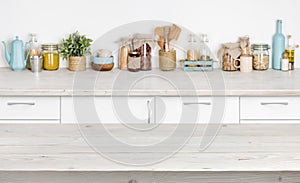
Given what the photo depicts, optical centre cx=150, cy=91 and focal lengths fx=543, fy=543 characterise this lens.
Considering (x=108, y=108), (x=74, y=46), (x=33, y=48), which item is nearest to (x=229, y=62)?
(x=108, y=108)

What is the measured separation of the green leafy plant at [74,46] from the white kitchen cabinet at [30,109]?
0.56 meters

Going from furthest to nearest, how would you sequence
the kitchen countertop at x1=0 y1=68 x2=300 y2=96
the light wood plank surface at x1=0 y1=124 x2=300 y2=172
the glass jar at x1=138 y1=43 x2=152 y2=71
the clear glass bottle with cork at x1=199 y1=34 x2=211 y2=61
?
the clear glass bottle with cork at x1=199 y1=34 x2=211 y2=61 → the glass jar at x1=138 y1=43 x2=152 y2=71 → the kitchen countertop at x1=0 y1=68 x2=300 y2=96 → the light wood plank surface at x1=0 y1=124 x2=300 y2=172

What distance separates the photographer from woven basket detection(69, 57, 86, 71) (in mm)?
3646

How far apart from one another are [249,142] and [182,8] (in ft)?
6.21

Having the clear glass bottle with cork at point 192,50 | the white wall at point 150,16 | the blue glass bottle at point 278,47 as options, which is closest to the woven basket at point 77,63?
the white wall at point 150,16

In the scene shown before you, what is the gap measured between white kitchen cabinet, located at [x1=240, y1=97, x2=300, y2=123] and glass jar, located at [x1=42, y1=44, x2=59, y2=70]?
1314 millimetres

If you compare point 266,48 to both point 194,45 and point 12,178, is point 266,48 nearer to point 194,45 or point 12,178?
point 194,45

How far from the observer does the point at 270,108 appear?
3.20 m

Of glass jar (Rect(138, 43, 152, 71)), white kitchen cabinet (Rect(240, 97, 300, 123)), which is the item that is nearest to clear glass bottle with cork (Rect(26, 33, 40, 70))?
glass jar (Rect(138, 43, 152, 71))

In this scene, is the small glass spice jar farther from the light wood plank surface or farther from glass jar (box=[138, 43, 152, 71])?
the light wood plank surface

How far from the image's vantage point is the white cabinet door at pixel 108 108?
126 inches

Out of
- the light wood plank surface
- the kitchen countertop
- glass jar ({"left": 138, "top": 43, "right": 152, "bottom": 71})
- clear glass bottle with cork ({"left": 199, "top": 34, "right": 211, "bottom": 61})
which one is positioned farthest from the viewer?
clear glass bottle with cork ({"left": 199, "top": 34, "right": 211, "bottom": 61})

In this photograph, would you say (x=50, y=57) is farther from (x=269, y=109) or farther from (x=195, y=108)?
(x=269, y=109)

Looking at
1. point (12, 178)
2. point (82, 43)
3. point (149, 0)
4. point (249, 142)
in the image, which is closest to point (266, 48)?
point (149, 0)
